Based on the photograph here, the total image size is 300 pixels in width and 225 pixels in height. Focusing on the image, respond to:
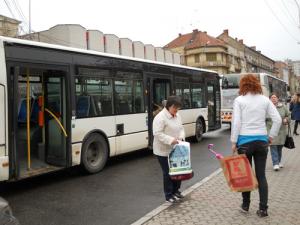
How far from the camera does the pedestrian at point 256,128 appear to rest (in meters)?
5.72

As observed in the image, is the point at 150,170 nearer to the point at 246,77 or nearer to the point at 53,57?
the point at 53,57

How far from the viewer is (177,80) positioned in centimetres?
1461

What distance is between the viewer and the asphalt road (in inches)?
250

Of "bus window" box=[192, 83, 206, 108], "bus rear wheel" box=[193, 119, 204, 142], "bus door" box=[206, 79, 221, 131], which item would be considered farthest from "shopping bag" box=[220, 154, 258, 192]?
"bus door" box=[206, 79, 221, 131]

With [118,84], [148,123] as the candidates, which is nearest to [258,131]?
[118,84]

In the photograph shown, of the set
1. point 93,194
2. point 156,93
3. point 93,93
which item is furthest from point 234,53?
point 93,194

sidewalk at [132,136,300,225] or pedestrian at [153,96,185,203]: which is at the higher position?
pedestrian at [153,96,185,203]

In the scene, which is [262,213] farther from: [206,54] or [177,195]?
[206,54]

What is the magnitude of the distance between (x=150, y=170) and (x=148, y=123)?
2221 mm

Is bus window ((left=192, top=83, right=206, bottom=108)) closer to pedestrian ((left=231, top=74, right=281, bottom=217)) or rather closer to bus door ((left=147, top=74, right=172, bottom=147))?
bus door ((left=147, top=74, right=172, bottom=147))

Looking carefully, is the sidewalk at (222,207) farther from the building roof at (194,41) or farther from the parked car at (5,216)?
the building roof at (194,41)

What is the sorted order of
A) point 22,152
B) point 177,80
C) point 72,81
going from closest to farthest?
1. point 22,152
2. point 72,81
3. point 177,80

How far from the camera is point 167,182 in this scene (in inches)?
268

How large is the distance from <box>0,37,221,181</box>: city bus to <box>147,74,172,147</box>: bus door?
0.06 m
